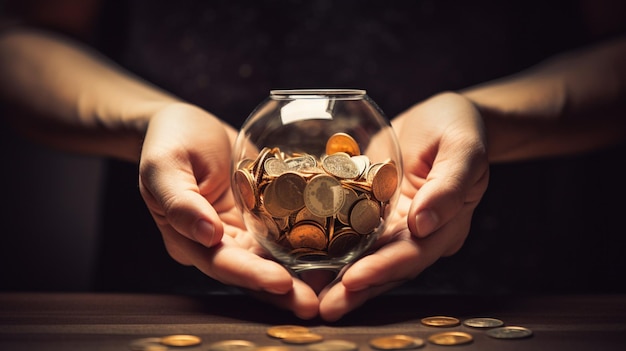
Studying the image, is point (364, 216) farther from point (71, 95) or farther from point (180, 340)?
point (71, 95)

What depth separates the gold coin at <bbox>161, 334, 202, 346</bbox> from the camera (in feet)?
2.53

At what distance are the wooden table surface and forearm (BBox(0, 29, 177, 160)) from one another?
0.44 m

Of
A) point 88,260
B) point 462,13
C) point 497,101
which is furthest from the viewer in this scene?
point 88,260

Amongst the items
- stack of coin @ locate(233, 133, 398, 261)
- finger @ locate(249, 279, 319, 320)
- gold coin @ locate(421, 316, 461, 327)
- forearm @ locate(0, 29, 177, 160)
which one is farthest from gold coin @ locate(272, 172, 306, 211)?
forearm @ locate(0, 29, 177, 160)

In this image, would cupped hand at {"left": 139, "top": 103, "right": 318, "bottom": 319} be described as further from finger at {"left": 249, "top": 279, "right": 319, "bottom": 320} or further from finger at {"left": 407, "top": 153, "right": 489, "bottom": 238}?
finger at {"left": 407, "top": 153, "right": 489, "bottom": 238}

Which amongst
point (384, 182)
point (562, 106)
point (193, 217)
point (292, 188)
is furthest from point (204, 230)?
point (562, 106)

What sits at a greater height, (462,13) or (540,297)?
(462,13)

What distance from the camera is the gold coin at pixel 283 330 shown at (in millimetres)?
807

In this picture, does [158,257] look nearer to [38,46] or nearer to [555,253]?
[38,46]

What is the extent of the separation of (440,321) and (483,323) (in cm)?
5

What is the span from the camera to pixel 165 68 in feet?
5.09

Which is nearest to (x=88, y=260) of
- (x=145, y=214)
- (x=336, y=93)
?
(x=145, y=214)

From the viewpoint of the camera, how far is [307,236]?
35.2 inches

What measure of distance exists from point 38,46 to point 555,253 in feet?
3.96
